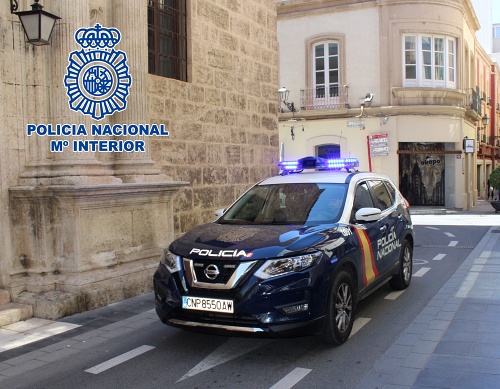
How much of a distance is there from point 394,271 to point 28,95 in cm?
557

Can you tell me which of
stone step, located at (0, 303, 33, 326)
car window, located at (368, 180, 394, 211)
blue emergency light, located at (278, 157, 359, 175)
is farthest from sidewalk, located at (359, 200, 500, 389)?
stone step, located at (0, 303, 33, 326)

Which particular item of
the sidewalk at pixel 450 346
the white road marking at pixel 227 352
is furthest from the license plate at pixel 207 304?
the sidewalk at pixel 450 346

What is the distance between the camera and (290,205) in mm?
6488

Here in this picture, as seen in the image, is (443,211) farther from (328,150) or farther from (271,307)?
(271,307)

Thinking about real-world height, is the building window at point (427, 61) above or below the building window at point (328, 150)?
above

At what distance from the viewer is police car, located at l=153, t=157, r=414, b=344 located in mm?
4973

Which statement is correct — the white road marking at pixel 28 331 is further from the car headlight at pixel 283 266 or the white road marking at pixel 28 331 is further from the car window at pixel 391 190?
the car window at pixel 391 190

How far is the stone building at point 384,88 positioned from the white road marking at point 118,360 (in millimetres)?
20071

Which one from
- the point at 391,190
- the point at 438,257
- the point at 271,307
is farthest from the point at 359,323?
the point at 438,257

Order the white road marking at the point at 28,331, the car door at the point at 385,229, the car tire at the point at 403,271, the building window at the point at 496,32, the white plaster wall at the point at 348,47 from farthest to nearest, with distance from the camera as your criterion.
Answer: the building window at the point at 496,32
the white plaster wall at the point at 348,47
the car tire at the point at 403,271
the car door at the point at 385,229
the white road marking at the point at 28,331

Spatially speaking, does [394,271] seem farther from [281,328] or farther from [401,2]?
[401,2]

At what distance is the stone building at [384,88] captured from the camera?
24.3 meters

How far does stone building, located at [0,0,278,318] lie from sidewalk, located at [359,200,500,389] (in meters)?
4.02

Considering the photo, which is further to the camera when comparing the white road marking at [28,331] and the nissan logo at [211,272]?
the white road marking at [28,331]
